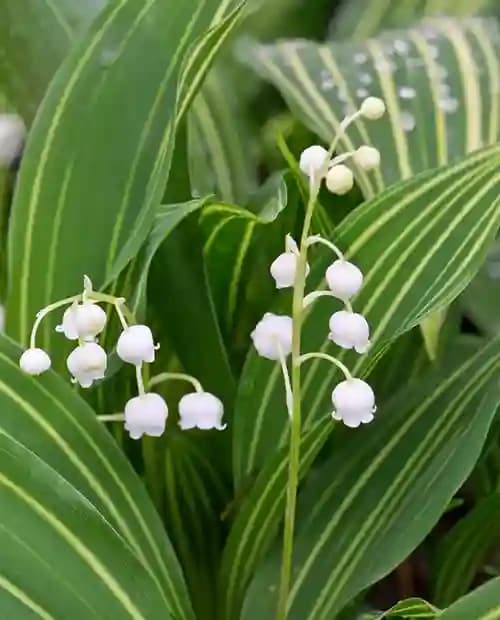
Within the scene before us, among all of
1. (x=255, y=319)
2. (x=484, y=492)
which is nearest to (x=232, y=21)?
(x=255, y=319)

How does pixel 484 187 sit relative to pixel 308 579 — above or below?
above

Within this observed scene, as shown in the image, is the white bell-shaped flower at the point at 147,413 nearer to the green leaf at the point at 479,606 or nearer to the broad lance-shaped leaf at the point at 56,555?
the broad lance-shaped leaf at the point at 56,555

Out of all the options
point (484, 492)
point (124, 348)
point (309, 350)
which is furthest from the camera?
point (484, 492)

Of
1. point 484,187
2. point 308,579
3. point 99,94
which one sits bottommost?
point 308,579

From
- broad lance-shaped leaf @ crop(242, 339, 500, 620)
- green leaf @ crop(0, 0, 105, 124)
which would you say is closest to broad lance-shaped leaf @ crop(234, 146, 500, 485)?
broad lance-shaped leaf @ crop(242, 339, 500, 620)

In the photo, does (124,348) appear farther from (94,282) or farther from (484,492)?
(484,492)

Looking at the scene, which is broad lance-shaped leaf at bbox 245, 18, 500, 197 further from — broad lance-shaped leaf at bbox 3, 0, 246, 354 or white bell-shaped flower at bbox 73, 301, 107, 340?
white bell-shaped flower at bbox 73, 301, 107, 340
